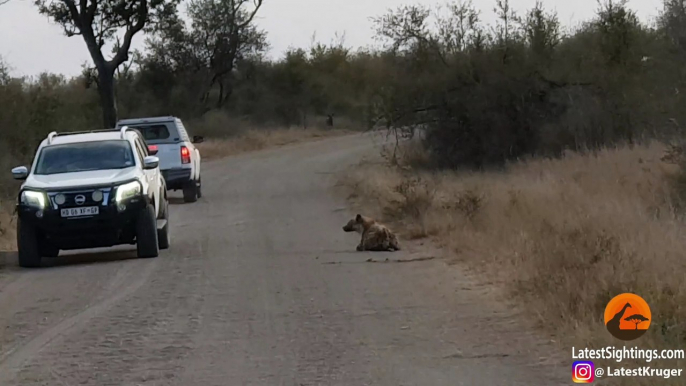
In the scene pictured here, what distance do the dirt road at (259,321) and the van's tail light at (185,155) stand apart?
6.67 m

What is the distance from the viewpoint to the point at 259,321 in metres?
8.54

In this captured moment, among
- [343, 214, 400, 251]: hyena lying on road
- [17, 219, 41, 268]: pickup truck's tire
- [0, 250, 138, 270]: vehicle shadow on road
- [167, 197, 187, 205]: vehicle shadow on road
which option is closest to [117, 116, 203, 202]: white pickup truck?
[167, 197, 187, 205]: vehicle shadow on road

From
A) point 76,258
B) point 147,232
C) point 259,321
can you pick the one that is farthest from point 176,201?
point 259,321

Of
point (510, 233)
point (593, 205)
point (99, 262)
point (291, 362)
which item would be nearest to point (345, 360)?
point (291, 362)

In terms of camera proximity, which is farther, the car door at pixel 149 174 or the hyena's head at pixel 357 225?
the hyena's head at pixel 357 225

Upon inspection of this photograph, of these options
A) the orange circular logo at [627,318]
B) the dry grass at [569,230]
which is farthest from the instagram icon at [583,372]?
the orange circular logo at [627,318]

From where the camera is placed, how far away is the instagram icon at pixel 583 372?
6.31 m

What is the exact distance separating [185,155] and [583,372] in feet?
52.0

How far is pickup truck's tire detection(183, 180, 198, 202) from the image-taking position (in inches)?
842

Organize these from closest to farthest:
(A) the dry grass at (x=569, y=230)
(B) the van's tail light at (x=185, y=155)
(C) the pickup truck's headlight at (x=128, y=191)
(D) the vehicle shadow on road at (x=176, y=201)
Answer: (A) the dry grass at (x=569, y=230)
(C) the pickup truck's headlight at (x=128, y=191)
(B) the van's tail light at (x=185, y=155)
(D) the vehicle shadow on road at (x=176, y=201)

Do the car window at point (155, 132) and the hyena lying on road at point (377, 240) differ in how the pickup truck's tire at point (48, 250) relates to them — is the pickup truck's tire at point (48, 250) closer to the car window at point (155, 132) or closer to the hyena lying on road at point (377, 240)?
the hyena lying on road at point (377, 240)

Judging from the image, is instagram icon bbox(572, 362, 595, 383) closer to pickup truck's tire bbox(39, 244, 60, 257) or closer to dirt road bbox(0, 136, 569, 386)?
dirt road bbox(0, 136, 569, 386)

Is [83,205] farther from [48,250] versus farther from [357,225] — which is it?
[357,225]

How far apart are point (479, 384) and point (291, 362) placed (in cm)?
141
